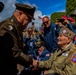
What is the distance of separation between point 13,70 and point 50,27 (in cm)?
455

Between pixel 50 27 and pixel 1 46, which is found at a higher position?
pixel 50 27

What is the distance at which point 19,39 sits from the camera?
5.14 m

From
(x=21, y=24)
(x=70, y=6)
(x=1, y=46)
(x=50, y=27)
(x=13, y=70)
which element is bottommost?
(x=13, y=70)

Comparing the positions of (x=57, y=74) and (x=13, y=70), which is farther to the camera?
(x=57, y=74)

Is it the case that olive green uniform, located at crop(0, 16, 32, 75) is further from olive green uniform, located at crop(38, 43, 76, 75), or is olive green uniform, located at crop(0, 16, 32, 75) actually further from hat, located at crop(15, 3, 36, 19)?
olive green uniform, located at crop(38, 43, 76, 75)

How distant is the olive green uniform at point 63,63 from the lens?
5.44m

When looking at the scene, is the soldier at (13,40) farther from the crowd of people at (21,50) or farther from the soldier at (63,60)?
the soldier at (63,60)

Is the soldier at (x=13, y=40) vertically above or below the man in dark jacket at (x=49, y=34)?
below

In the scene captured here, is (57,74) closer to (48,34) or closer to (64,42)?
(64,42)

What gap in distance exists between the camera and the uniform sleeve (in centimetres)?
540

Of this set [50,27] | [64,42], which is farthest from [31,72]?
[50,27]

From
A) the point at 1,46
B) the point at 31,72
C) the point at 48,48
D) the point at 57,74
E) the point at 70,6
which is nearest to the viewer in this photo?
the point at 1,46

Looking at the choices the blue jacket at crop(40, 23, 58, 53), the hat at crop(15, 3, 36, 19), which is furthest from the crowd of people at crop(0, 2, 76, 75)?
the blue jacket at crop(40, 23, 58, 53)

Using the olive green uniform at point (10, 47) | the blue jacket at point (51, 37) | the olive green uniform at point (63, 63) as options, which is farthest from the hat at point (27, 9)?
the blue jacket at point (51, 37)
